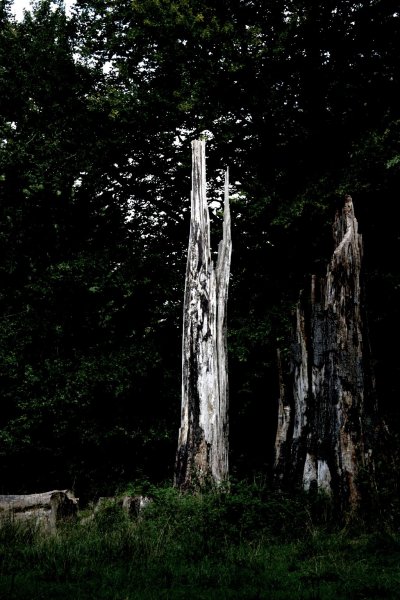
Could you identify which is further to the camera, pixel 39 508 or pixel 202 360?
pixel 202 360

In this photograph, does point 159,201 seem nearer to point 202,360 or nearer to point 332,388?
point 202,360

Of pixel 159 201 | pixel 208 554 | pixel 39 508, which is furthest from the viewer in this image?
pixel 159 201

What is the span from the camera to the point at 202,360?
10227 millimetres

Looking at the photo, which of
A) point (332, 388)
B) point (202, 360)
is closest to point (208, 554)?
point (332, 388)

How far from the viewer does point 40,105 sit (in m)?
15.1

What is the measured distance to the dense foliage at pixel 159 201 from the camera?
1267 centimetres

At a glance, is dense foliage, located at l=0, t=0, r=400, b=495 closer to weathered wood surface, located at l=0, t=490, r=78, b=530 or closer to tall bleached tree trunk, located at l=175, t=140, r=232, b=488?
tall bleached tree trunk, located at l=175, t=140, r=232, b=488

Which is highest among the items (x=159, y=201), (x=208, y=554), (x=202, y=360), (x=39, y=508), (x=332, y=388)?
(x=159, y=201)

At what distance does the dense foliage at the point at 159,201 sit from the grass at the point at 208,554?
466 centimetres

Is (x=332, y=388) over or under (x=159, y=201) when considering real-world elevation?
under

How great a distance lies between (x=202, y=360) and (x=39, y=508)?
362 centimetres

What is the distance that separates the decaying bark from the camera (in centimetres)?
840

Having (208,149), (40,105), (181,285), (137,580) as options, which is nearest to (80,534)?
(137,580)

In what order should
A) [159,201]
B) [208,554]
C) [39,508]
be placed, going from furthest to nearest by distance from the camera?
1. [159,201]
2. [39,508]
3. [208,554]
